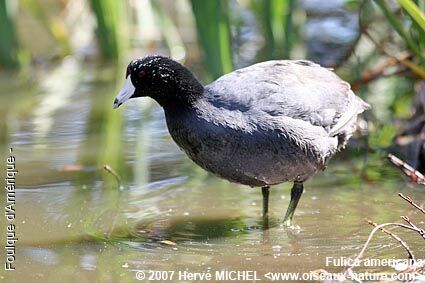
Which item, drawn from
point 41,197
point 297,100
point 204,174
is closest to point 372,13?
point 204,174

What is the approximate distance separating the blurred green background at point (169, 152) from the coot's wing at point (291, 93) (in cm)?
50

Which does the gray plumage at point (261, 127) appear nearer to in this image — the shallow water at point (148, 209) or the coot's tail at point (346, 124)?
the coot's tail at point (346, 124)

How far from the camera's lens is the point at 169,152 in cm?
625

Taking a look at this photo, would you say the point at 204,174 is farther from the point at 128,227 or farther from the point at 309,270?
the point at 309,270

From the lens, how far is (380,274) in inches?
152

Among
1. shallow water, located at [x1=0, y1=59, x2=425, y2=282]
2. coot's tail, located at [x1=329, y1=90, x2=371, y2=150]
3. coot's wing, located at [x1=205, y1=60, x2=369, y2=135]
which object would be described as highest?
coot's wing, located at [x1=205, y1=60, x2=369, y2=135]

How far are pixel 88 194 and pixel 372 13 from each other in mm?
2929

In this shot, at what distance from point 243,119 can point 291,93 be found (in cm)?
36

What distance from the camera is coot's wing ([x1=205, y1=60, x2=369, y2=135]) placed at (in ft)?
15.0

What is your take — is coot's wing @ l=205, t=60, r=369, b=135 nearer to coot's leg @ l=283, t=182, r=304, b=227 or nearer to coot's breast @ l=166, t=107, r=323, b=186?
coot's breast @ l=166, t=107, r=323, b=186

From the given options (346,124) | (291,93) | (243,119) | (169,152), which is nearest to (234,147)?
(243,119)

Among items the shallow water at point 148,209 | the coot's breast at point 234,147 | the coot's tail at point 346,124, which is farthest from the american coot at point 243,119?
the shallow water at point 148,209

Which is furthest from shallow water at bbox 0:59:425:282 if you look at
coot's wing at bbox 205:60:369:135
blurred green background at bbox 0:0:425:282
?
coot's wing at bbox 205:60:369:135

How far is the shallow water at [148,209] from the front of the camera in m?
4.21
